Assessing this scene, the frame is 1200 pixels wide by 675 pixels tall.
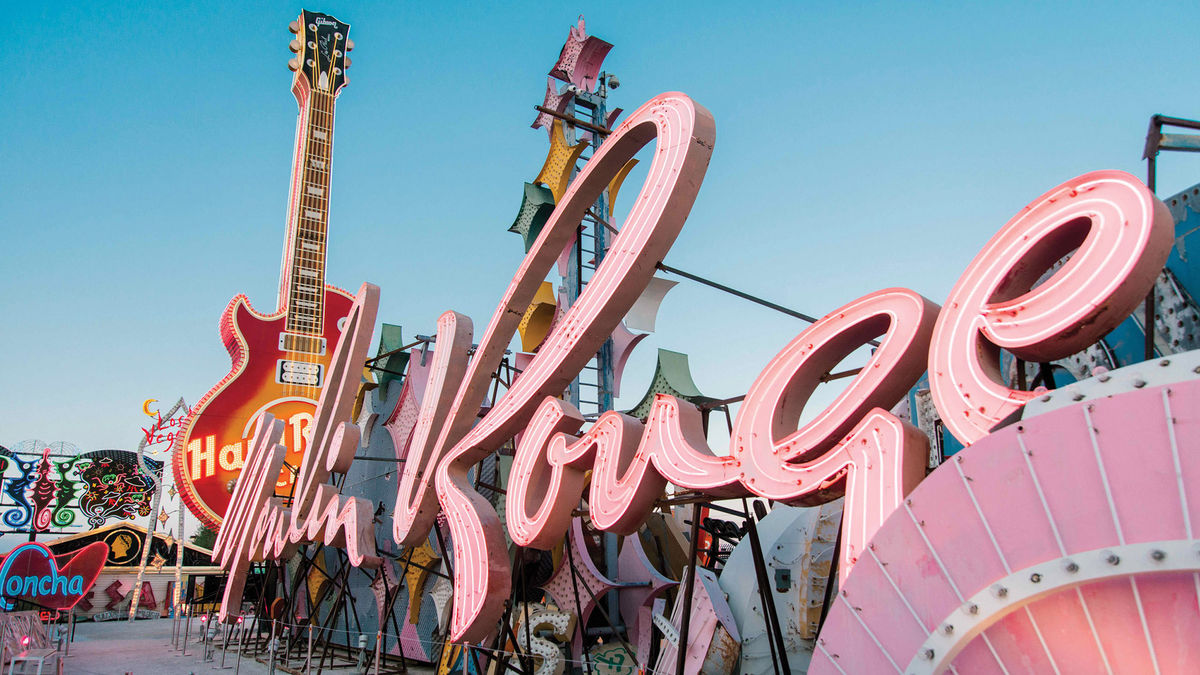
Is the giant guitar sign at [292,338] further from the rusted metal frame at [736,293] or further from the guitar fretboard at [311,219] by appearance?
the rusted metal frame at [736,293]

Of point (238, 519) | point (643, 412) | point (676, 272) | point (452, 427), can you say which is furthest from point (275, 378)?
point (676, 272)

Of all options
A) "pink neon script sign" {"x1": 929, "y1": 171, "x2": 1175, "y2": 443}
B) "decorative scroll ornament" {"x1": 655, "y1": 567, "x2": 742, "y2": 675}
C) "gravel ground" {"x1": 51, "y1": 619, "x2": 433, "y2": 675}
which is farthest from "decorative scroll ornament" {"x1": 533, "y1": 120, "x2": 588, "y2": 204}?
"pink neon script sign" {"x1": 929, "y1": 171, "x2": 1175, "y2": 443}

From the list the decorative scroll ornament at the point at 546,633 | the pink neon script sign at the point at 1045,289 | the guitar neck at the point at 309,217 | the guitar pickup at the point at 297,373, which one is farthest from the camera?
the guitar neck at the point at 309,217

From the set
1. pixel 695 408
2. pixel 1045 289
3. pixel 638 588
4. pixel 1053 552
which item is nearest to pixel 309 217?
pixel 638 588

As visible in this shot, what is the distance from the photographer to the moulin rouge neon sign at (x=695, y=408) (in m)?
4.16

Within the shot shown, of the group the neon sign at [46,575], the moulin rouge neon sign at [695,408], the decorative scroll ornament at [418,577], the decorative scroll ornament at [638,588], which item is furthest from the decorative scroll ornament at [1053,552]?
the neon sign at [46,575]

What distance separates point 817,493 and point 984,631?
5.26 feet

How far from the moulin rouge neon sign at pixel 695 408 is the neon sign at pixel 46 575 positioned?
1355 centimetres

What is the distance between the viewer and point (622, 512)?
6.98m

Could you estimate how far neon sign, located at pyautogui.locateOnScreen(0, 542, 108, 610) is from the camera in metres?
21.5

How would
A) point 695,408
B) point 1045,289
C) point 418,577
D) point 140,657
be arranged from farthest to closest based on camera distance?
point 140,657 → point 418,577 → point 695,408 → point 1045,289

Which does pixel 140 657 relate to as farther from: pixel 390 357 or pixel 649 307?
pixel 649 307

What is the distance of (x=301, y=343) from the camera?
36.3 meters

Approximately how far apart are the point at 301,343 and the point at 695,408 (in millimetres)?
32531
